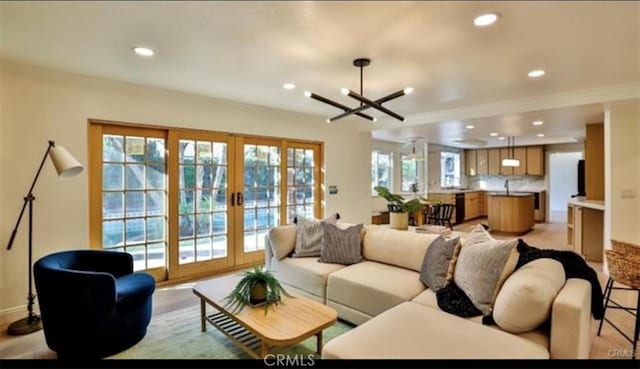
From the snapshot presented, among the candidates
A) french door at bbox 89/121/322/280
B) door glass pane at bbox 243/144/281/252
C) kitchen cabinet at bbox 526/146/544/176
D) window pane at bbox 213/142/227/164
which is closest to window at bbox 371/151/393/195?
french door at bbox 89/121/322/280

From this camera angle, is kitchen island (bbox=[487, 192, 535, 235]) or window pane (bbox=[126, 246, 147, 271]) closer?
window pane (bbox=[126, 246, 147, 271])

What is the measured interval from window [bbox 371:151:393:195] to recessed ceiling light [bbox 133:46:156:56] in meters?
5.99

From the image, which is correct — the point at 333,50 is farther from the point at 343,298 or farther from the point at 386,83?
the point at 343,298

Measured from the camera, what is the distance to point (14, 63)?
301cm

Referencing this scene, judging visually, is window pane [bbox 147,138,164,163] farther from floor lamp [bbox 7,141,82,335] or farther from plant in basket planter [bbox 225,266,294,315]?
plant in basket planter [bbox 225,266,294,315]

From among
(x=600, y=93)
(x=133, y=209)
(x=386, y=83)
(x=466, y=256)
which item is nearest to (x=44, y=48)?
(x=133, y=209)

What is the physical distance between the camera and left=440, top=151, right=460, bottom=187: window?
984cm

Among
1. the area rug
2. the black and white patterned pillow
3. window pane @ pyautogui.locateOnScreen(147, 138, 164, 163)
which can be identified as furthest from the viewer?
window pane @ pyautogui.locateOnScreen(147, 138, 164, 163)

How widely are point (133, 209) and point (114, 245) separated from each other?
1.43 feet

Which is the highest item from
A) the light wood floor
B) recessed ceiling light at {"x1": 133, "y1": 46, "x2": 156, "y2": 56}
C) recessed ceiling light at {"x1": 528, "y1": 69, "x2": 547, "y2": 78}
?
recessed ceiling light at {"x1": 133, "y1": 46, "x2": 156, "y2": 56}

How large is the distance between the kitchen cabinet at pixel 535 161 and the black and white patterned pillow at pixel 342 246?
7729mm

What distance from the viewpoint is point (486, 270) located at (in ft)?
7.27

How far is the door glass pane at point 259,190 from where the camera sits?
483 centimetres

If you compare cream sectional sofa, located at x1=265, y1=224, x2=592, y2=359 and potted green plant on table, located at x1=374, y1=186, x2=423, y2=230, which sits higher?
potted green plant on table, located at x1=374, y1=186, x2=423, y2=230
